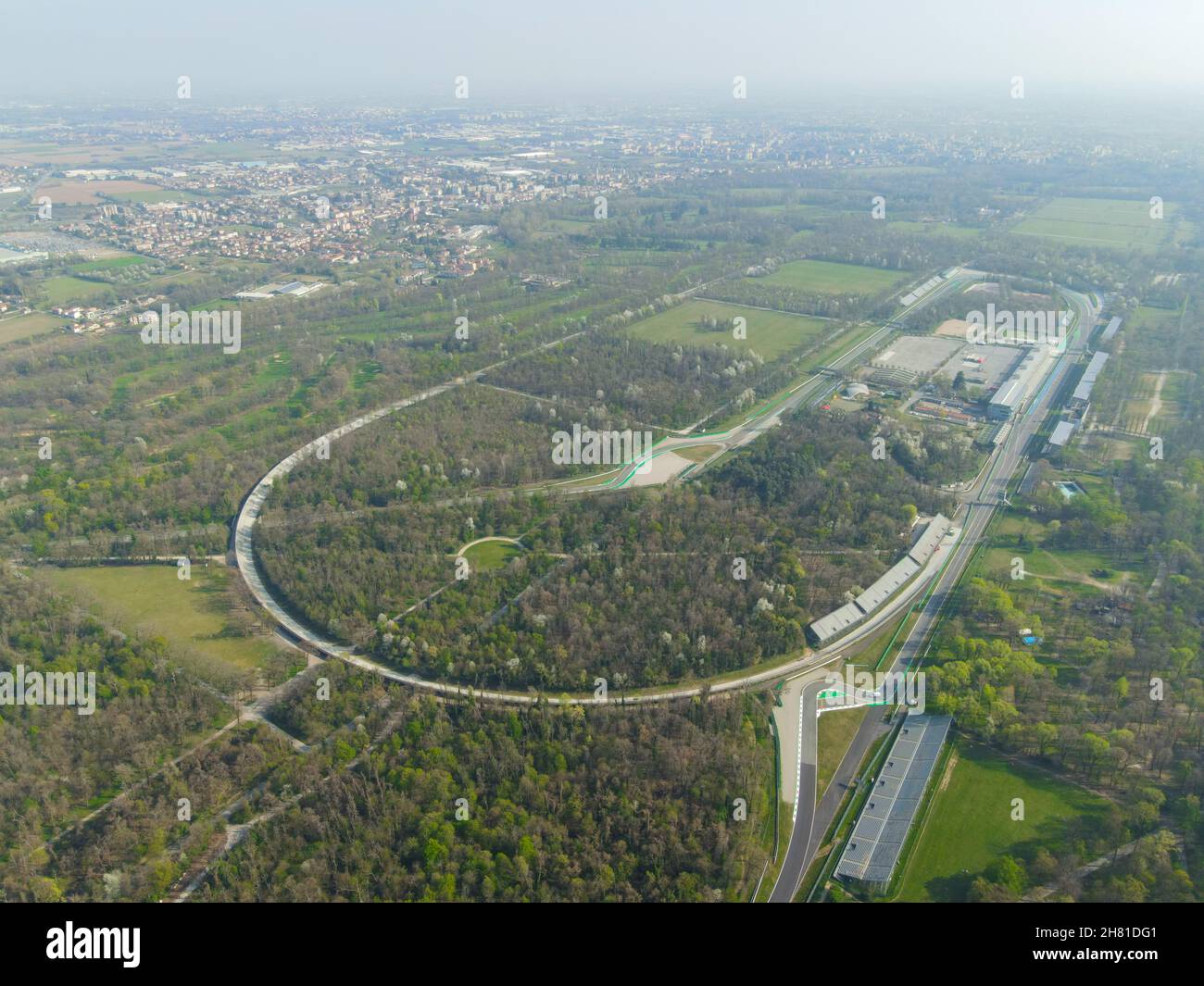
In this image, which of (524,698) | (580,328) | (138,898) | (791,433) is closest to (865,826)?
(524,698)

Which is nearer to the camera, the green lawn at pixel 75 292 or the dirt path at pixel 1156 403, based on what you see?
the dirt path at pixel 1156 403

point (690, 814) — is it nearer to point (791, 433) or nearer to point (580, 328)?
point (791, 433)

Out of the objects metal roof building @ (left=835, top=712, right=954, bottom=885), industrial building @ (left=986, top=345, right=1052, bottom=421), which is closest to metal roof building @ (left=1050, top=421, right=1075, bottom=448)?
industrial building @ (left=986, top=345, right=1052, bottom=421)

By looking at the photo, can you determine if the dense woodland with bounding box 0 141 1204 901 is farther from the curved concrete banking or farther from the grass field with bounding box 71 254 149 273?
the grass field with bounding box 71 254 149 273

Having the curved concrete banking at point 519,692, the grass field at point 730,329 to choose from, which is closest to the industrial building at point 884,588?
the curved concrete banking at point 519,692

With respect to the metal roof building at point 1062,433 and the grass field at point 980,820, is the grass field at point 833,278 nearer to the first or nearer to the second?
the metal roof building at point 1062,433

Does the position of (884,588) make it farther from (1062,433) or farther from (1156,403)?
(1156,403)

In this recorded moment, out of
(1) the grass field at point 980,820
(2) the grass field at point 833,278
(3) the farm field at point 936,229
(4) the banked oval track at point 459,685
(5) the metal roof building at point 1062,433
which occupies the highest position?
(3) the farm field at point 936,229

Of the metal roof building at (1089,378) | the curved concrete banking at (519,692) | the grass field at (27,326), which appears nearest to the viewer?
the curved concrete banking at (519,692)
